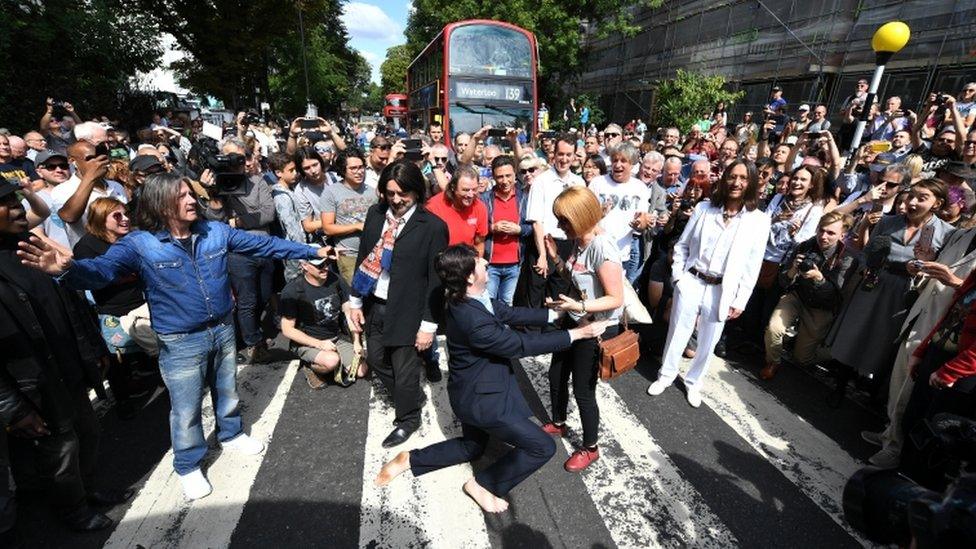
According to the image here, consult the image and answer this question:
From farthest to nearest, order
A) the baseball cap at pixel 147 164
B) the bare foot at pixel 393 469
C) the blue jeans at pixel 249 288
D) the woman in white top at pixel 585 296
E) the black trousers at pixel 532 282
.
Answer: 1. the black trousers at pixel 532 282
2. the blue jeans at pixel 249 288
3. the baseball cap at pixel 147 164
4. the bare foot at pixel 393 469
5. the woman in white top at pixel 585 296

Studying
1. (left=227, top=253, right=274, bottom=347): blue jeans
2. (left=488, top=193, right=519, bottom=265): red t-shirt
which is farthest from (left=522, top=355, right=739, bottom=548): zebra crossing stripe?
(left=227, top=253, right=274, bottom=347): blue jeans

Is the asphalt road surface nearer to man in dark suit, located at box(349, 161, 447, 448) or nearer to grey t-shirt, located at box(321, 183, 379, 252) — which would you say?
man in dark suit, located at box(349, 161, 447, 448)

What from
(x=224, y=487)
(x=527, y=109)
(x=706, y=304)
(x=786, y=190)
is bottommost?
(x=224, y=487)

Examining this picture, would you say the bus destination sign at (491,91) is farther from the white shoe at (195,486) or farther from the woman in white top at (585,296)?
the white shoe at (195,486)

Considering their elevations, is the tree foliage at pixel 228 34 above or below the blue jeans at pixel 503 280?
above

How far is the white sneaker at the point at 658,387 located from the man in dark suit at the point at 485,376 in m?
1.92

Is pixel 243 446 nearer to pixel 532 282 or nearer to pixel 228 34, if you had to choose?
pixel 532 282

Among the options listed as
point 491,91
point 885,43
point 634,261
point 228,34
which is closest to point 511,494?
point 634,261

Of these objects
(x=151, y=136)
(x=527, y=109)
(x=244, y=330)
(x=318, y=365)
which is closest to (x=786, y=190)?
(x=318, y=365)

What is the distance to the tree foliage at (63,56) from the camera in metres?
10.2

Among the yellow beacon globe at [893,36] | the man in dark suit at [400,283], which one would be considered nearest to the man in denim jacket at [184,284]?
the man in dark suit at [400,283]

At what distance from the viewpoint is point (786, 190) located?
4.84 meters

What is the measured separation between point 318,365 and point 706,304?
11.4ft

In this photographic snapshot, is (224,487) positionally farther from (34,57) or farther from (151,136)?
(34,57)
